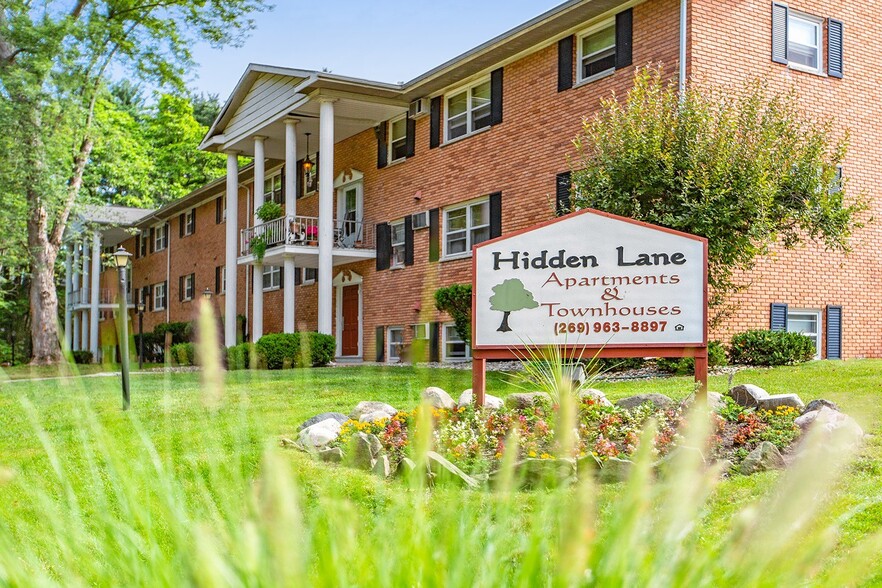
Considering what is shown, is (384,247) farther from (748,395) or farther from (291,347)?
(748,395)

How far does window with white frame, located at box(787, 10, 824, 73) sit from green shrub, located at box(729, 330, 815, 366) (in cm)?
517

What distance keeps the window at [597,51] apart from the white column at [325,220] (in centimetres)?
640

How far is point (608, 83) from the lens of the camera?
659 inches

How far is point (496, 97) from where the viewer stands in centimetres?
1955

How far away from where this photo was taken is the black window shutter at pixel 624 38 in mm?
16422

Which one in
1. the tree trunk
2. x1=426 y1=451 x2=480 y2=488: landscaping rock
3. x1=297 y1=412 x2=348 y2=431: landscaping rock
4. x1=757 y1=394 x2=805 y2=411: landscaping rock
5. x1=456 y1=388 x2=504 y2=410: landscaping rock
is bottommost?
x1=297 y1=412 x2=348 y2=431: landscaping rock

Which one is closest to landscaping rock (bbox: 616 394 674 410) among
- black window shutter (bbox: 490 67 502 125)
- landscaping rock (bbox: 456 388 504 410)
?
landscaping rock (bbox: 456 388 504 410)

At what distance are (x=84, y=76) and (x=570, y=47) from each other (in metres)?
13.3

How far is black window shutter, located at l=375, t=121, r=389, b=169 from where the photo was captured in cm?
2322

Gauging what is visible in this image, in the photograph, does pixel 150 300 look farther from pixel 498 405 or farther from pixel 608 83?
pixel 498 405

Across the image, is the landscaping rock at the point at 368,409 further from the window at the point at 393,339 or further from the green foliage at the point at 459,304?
the window at the point at 393,339

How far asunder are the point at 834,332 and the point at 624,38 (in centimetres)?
650

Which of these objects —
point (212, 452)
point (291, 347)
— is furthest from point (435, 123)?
point (212, 452)

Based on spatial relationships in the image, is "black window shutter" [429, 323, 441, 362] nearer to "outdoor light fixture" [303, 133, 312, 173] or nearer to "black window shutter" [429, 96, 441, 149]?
"black window shutter" [429, 96, 441, 149]
